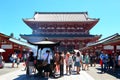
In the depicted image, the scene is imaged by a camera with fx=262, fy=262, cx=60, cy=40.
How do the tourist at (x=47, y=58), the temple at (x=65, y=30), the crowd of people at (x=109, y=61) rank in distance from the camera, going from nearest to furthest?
the tourist at (x=47, y=58)
the crowd of people at (x=109, y=61)
the temple at (x=65, y=30)

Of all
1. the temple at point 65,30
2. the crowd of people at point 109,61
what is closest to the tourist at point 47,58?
the crowd of people at point 109,61

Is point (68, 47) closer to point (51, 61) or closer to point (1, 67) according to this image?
point (1, 67)

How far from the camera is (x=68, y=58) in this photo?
65.4ft

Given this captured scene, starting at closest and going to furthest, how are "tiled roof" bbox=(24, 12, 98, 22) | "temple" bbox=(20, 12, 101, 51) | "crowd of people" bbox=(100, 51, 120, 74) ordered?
"crowd of people" bbox=(100, 51, 120, 74)
"temple" bbox=(20, 12, 101, 51)
"tiled roof" bbox=(24, 12, 98, 22)

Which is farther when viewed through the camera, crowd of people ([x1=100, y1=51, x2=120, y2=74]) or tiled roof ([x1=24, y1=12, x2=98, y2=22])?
tiled roof ([x1=24, y1=12, x2=98, y2=22])

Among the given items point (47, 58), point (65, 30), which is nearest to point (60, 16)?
point (65, 30)

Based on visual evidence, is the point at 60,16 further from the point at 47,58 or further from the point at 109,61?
the point at 47,58

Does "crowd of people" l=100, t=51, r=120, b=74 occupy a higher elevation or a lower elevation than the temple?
lower

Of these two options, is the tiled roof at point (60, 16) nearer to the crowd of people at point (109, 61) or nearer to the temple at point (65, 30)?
the temple at point (65, 30)

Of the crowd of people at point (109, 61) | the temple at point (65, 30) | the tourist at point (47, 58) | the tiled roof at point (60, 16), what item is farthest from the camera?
the tiled roof at point (60, 16)

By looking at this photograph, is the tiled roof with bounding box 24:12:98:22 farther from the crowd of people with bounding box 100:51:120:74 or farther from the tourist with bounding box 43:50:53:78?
the tourist with bounding box 43:50:53:78

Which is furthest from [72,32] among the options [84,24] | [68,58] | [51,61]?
[51,61]

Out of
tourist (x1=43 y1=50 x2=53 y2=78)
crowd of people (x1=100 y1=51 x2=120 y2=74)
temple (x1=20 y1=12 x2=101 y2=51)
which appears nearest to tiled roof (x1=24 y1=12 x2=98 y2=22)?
temple (x1=20 y1=12 x2=101 y2=51)

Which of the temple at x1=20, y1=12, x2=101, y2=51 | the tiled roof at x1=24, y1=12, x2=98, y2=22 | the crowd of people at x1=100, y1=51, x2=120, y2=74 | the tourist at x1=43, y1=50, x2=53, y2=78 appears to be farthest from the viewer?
the tiled roof at x1=24, y1=12, x2=98, y2=22
